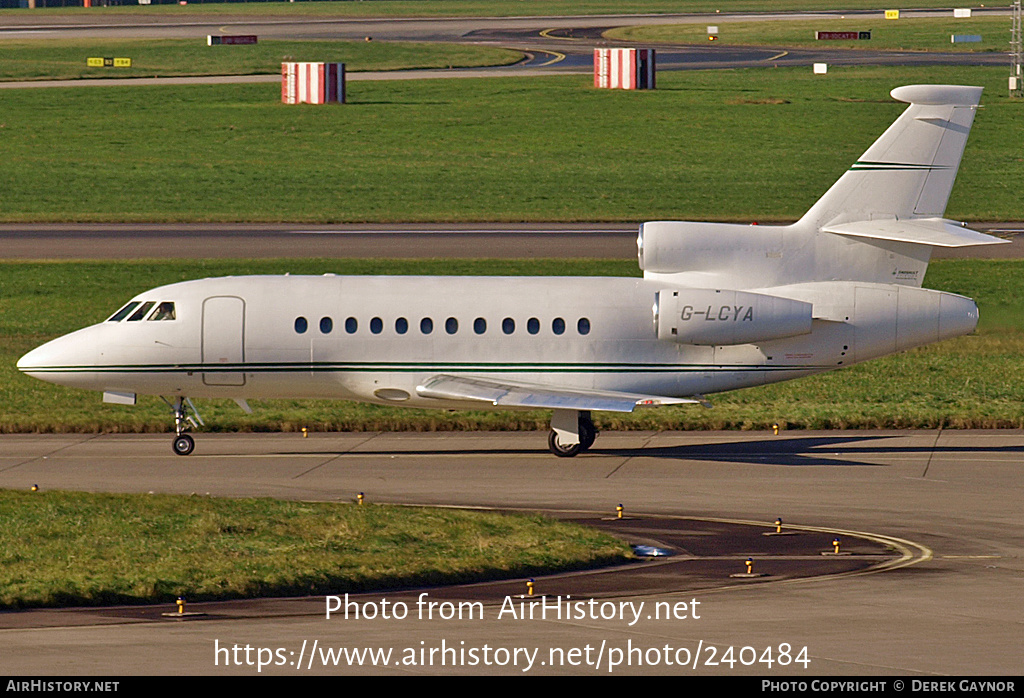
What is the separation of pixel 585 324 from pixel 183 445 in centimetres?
840

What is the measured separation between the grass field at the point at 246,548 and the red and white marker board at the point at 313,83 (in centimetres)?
7183

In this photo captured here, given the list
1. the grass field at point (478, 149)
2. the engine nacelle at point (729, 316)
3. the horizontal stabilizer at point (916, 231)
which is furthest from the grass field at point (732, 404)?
the grass field at point (478, 149)

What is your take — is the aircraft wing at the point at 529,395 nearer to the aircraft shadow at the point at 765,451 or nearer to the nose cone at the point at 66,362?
the aircraft shadow at the point at 765,451

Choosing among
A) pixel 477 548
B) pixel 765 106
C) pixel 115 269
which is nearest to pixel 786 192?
pixel 765 106

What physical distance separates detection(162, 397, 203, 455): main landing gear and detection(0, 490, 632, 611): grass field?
18.9ft

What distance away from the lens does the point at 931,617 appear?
20562mm

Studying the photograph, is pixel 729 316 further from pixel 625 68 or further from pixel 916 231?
pixel 625 68

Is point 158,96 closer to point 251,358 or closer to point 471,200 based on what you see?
point 471,200

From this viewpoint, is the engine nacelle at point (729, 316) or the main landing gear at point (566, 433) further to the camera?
the main landing gear at point (566, 433)

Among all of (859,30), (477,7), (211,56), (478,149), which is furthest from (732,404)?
(477,7)

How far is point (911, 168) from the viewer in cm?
3281

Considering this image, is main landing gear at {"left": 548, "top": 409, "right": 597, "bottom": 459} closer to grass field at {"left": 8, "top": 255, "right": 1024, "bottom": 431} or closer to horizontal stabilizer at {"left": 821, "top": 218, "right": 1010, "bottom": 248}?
grass field at {"left": 8, "top": 255, "right": 1024, "bottom": 431}

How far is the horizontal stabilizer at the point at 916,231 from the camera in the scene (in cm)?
3216

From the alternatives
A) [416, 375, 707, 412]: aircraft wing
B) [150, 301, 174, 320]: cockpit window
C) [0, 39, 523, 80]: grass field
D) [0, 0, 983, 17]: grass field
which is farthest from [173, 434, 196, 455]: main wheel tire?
[0, 0, 983, 17]: grass field
